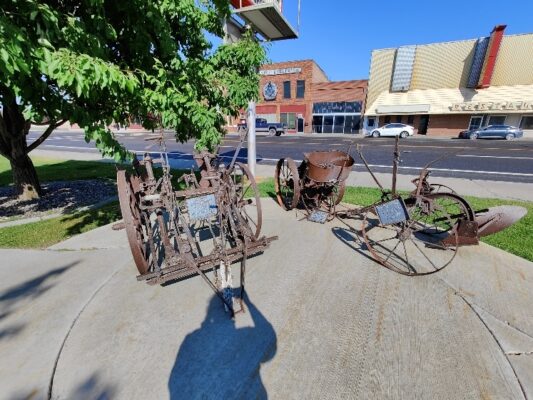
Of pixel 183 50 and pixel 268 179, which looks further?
pixel 268 179

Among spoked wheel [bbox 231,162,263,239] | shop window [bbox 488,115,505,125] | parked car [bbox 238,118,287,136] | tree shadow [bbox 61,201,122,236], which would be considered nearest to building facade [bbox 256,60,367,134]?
parked car [bbox 238,118,287,136]

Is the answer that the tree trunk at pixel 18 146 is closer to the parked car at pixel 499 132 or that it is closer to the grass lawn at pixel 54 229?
the grass lawn at pixel 54 229

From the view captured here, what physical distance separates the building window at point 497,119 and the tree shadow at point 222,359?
34.3 meters

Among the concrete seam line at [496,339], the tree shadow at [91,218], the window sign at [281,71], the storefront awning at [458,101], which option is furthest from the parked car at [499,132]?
the tree shadow at [91,218]

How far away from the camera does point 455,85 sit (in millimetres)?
27500

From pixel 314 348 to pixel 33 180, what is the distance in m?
8.15

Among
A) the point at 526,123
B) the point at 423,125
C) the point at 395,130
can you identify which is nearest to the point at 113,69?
the point at 395,130

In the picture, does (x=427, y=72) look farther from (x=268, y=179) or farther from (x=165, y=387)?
(x=165, y=387)

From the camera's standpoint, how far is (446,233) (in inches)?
186

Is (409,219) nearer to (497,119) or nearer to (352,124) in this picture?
(352,124)

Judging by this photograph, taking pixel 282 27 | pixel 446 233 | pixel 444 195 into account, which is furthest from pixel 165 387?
pixel 282 27

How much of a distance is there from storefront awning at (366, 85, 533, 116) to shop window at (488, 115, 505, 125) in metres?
1.14

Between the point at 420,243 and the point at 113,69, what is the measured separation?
5053 mm

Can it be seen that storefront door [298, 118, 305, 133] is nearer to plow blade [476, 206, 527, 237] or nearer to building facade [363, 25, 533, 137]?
building facade [363, 25, 533, 137]
